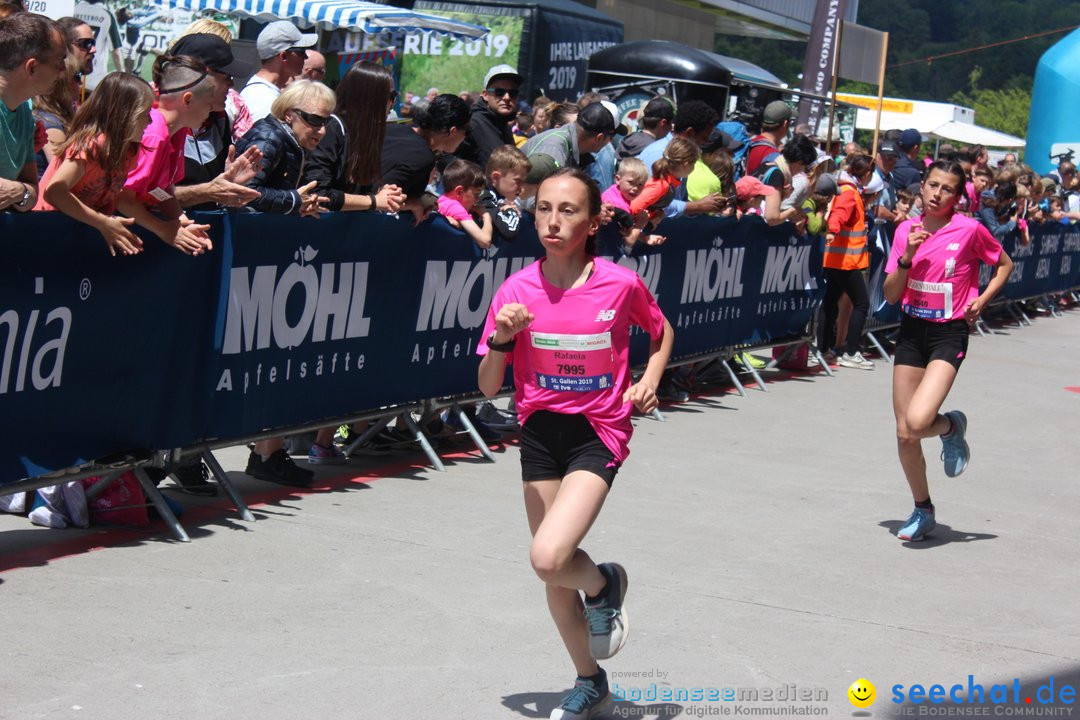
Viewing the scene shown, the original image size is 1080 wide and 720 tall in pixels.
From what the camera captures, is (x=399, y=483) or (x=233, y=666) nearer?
(x=233, y=666)

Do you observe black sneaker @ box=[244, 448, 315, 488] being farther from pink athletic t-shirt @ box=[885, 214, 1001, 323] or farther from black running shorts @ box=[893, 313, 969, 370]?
pink athletic t-shirt @ box=[885, 214, 1001, 323]

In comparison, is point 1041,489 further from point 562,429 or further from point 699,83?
point 699,83

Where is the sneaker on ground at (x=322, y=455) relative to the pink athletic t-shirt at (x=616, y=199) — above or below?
below

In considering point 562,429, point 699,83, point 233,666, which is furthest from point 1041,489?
point 699,83

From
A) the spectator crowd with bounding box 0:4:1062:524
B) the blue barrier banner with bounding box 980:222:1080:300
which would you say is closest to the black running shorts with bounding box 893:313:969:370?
the spectator crowd with bounding box 0:4:1062:524

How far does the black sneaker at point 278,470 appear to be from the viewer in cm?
759

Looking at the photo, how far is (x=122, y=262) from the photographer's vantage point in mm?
6141

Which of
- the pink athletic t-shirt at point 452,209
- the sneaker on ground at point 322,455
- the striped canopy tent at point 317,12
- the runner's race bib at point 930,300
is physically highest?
the striped canopy tent at point 317,12

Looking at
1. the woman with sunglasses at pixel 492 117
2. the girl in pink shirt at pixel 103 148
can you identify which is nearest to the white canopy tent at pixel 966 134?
the woman with sunglasses at pixel 492 117

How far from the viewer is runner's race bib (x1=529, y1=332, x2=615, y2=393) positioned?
15.4 feet

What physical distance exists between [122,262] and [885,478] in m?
5.14

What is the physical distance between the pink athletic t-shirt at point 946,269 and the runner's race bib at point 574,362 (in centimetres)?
364

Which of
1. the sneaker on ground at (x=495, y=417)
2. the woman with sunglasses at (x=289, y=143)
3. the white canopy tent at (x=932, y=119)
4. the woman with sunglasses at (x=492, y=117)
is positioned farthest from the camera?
the white canopy tent at (x=932, y=119)

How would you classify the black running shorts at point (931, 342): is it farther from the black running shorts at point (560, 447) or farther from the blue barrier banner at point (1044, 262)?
the blue barrier banner at point (1044, 262)
